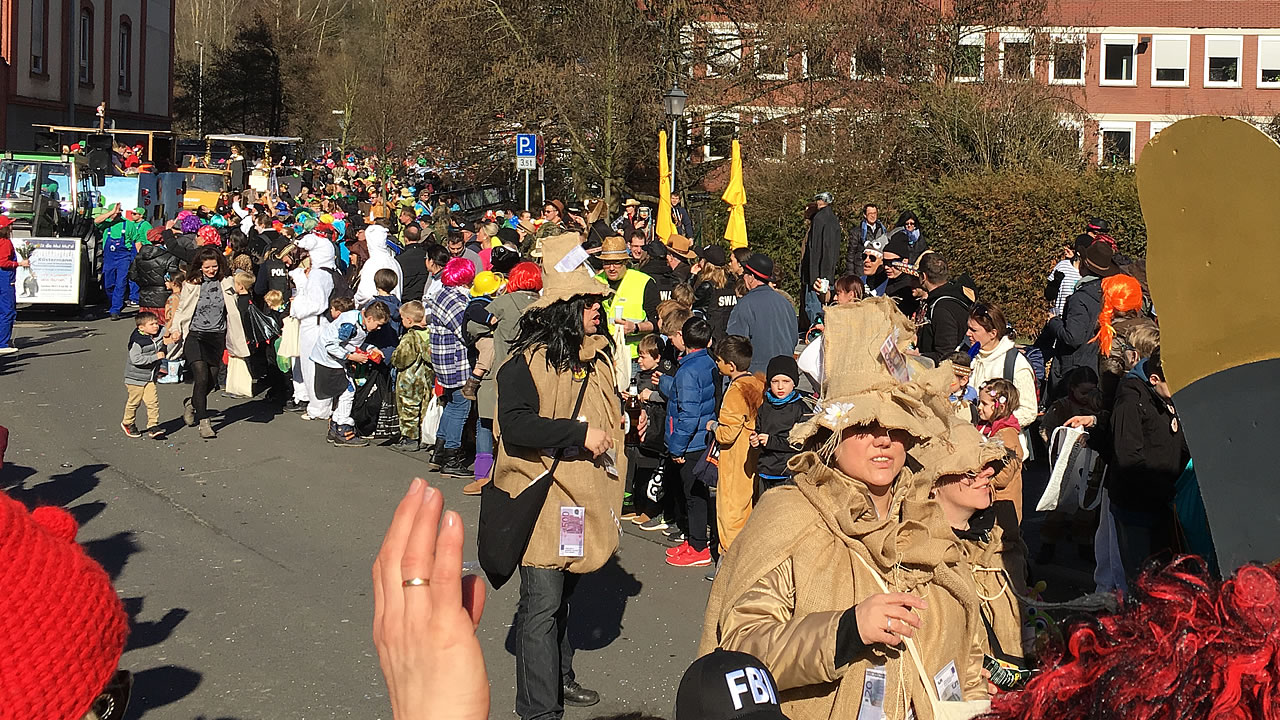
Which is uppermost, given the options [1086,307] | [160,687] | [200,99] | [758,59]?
[200,99]

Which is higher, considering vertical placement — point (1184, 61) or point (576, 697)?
point (1184, 61)

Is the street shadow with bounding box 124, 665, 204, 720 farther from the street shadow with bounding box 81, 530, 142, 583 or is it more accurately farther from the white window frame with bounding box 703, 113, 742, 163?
the white window frame with bounding box 703, 113, 742, 163

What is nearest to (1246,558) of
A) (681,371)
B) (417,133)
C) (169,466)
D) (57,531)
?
(57,531)

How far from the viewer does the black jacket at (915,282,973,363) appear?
1022 centimetres

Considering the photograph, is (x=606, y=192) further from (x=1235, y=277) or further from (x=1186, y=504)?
(x=1235, y=277)

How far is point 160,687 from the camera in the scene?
21.4ft

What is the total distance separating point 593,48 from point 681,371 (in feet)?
84.0

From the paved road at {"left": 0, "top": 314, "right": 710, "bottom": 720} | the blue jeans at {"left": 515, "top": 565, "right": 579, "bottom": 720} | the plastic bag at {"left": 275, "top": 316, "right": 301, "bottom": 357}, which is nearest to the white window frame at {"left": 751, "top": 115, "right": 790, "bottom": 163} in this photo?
the plastic bag at {"left": 275, "top": 316, "right": 301, "bottom": 357}

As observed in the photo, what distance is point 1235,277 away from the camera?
178 centimetres

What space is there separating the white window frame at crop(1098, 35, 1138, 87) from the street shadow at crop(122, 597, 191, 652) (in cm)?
4927

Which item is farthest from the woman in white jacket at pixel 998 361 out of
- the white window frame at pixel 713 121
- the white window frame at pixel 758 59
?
the white window frame at pixel 758 59

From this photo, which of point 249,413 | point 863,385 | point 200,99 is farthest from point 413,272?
point 200,99

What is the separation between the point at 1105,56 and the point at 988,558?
51820 mm

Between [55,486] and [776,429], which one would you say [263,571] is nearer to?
[55,486]
